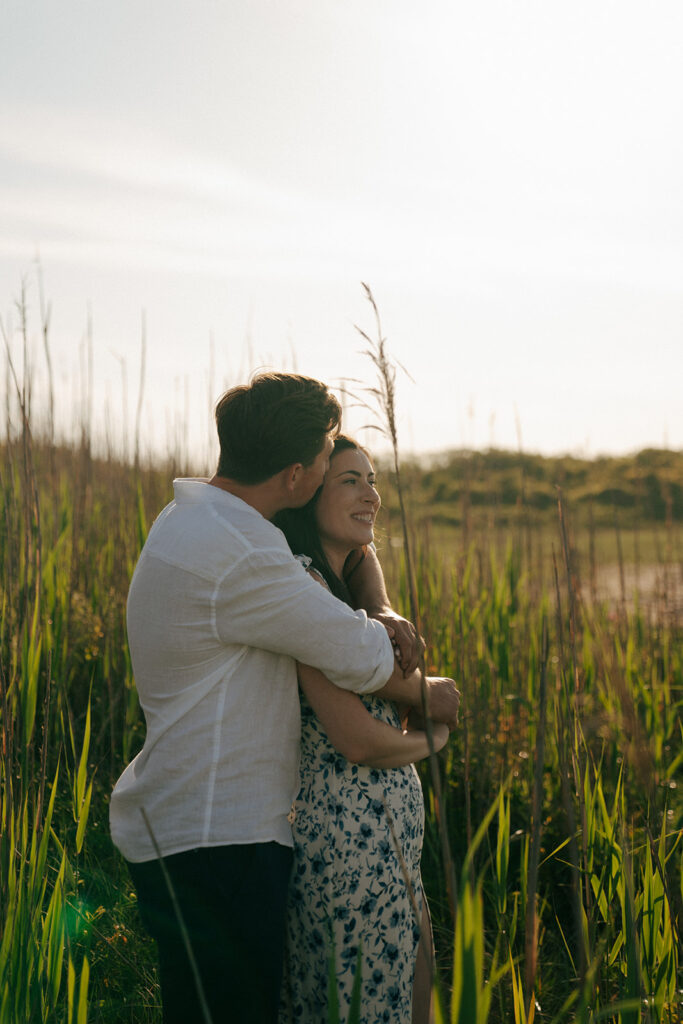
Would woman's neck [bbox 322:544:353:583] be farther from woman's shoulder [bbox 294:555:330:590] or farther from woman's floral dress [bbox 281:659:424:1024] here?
woman's floral dress [bbox 281:659:424:1024]

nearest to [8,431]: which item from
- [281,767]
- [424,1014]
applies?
[281,767]

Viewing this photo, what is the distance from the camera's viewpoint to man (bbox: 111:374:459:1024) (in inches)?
58.1

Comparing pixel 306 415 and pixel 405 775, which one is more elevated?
pixel 306 415

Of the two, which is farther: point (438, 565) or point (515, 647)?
point (438, 565)

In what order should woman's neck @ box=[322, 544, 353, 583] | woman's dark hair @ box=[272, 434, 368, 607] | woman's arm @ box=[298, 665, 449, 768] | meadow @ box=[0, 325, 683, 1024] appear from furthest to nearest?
1. woman's neck @ box=[322, 544, 353, 583]
2. woman's dark hair @ box=[272, 434, 368, 607]
3. woman's arm @ box=[298, 665, 449, 768]
4. meadow @ box=[0, 325, 683, 1024]

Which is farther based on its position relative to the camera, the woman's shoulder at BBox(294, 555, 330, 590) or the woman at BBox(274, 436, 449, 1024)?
the woman's shoulder at BBox(294, 555, 330, 590)

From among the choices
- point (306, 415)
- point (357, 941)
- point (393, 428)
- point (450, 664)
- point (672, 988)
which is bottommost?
point (672, 988)

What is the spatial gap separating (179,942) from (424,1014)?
2.16 ft

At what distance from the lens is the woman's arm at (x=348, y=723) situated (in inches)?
61.6

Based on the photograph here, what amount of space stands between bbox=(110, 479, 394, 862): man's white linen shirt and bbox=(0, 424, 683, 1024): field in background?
26cm

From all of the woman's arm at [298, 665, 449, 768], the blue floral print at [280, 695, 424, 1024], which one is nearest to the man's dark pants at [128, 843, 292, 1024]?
the blue floral print at [280, 695, 424, 1024]

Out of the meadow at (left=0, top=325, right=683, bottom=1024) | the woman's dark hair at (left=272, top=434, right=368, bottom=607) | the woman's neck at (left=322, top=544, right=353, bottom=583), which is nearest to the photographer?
the meadow at (left=0, top=325, right=683, bottom=1024)

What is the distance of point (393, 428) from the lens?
0.89 meters

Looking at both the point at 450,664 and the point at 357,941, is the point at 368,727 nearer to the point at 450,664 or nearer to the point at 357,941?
the point at 357,941
